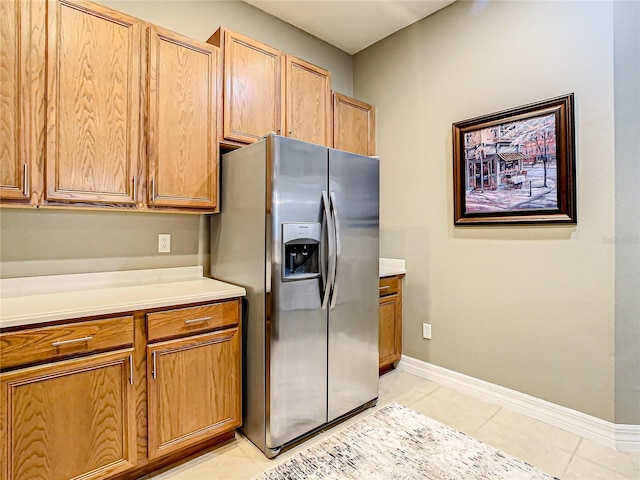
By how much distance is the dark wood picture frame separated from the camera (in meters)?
2.15

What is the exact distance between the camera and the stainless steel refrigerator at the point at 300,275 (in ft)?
6.19

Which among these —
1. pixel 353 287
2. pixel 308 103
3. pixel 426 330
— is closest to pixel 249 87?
pixel 308 103

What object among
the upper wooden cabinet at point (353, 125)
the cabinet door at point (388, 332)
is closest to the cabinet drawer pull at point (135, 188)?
the upper wooden cabinet at point (353, 125)

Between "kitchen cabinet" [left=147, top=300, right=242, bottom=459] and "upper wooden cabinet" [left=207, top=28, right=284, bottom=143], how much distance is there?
1177 mm

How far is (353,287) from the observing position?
2.26 meters

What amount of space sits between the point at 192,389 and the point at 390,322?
169cm

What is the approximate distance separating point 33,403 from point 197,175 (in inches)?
53.4

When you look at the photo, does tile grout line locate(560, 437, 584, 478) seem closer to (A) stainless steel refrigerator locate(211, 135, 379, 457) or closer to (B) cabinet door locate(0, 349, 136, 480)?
(A) stainless steel refrigerator locate(211, 135, 379, 457)

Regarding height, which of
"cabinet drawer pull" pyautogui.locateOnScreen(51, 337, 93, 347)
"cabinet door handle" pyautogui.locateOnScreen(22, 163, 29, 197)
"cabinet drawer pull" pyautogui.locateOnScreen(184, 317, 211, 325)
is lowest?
"cabinet drawer pull" pyautogui.locateOnScreen(51, 337, 93, 347)

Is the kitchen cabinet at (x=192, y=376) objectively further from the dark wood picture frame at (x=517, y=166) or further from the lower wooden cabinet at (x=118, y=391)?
the dark wood picture frame at (x=517, y=166)

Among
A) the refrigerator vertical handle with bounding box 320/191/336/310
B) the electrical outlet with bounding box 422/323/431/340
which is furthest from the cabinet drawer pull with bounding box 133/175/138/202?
the electrical outlet with bounding box 422/323/431/340

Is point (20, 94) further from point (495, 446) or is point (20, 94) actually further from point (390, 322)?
point (495, 446)

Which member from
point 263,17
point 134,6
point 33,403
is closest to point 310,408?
point 33,403

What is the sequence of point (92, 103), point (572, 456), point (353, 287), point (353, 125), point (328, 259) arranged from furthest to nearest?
1. point (353, 125)
2. point (353, 287)
3. point (328, 259)
4. point (572, 456)
5. point (92, 103)
